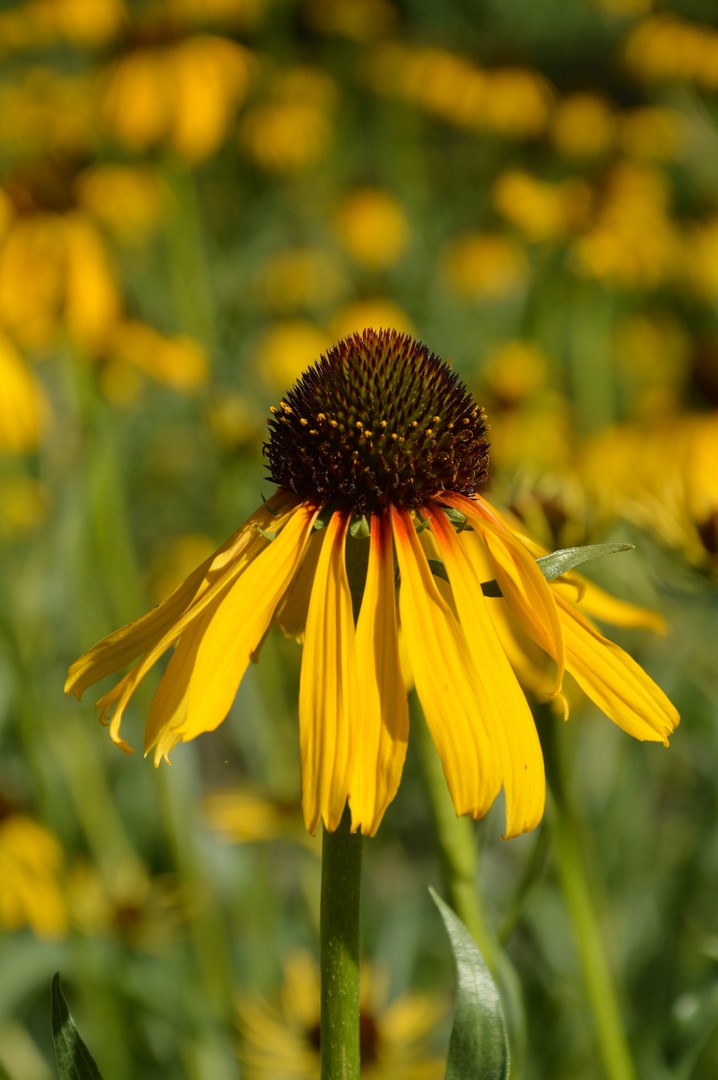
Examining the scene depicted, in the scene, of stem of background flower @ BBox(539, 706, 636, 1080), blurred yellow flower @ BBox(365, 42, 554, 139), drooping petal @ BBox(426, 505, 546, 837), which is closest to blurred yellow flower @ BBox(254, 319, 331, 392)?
blurred yellow flower @ BBox(365, 42, 554, 139)

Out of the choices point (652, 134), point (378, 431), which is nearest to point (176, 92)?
point (652, 134)

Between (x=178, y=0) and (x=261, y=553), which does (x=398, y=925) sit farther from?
(x=178, y=0)

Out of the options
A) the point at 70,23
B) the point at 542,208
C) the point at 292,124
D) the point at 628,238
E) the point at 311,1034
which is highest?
the point at 70,23

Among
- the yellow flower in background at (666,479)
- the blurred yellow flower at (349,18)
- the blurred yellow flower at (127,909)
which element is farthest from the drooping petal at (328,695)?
the blurred yellow flower at (349,18)

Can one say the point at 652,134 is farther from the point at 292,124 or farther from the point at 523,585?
the point at 523,585

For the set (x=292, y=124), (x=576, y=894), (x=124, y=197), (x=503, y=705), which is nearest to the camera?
(x=503, y=705)

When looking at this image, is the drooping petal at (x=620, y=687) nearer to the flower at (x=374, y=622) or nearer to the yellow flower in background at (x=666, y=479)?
the flower at (x=374, y=622)
